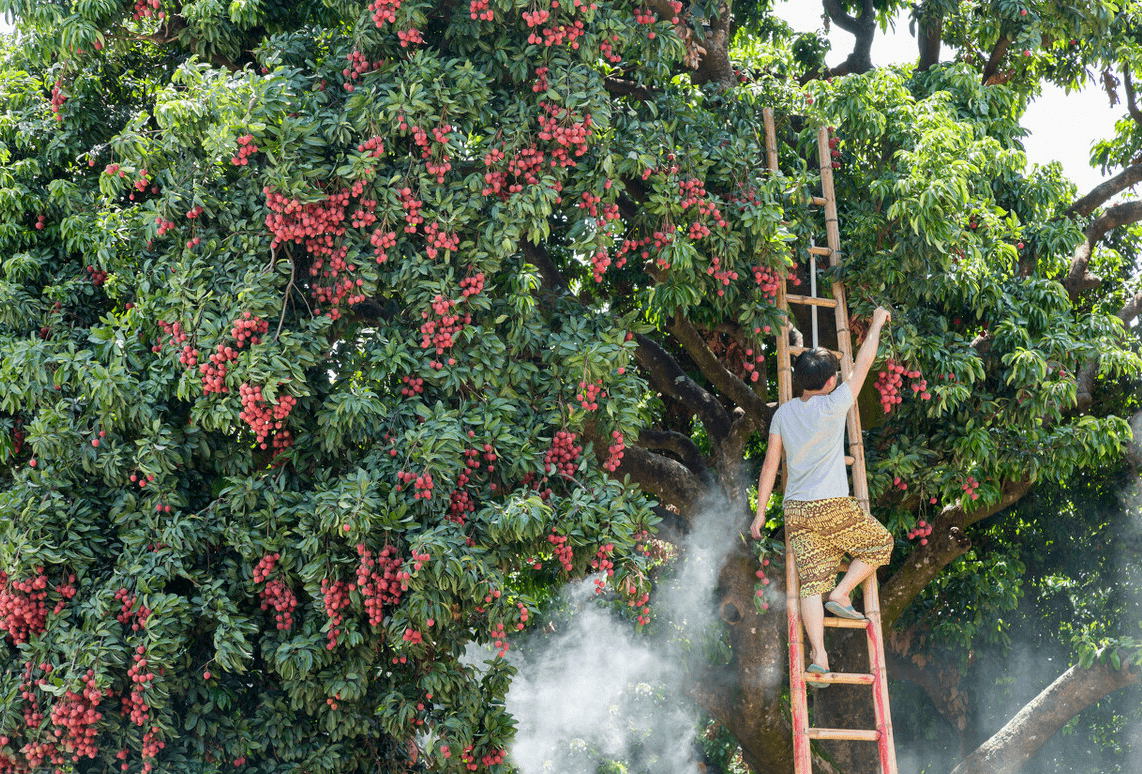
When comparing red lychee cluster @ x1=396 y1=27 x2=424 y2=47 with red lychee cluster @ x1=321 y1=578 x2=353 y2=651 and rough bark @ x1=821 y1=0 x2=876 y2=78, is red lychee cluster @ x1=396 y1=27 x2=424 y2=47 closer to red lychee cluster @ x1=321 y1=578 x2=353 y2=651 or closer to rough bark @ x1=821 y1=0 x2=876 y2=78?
red lychee cluster @ x1=321 y1=578 x2=353 y2=651

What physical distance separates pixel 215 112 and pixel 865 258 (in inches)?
134

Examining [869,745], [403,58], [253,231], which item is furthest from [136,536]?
[869,745]

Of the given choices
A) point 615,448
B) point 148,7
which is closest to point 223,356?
point 615,448

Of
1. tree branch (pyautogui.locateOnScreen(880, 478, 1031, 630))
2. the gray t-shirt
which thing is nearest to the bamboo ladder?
the gray t-shirt

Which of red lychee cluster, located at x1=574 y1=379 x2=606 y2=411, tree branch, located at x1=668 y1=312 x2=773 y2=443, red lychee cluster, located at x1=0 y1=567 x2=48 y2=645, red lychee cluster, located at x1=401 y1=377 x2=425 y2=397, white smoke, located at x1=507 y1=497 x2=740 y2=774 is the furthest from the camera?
white smoke, located at x1=507 y1=497 x2=740 y2=774

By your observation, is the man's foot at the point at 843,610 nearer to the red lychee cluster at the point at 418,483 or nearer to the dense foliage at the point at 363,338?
the dense foliage at the point at 363,338

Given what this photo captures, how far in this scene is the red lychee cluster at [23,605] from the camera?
4.51 m

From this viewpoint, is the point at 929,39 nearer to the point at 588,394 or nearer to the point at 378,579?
the point at 588,394

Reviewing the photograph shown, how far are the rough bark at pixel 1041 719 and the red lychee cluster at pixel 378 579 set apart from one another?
480cm

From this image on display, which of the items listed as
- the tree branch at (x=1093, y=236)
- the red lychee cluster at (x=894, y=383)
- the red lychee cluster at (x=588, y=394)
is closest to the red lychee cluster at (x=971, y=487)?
the red lychee cluster at (x=894, y=383)

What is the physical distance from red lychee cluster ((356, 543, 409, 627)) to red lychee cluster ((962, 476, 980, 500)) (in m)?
3.43

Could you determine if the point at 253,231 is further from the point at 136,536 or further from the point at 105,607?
the point at 105,607

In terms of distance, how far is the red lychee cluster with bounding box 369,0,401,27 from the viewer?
15.3 feet

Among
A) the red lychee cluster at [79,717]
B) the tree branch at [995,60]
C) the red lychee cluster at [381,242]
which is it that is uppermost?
the tree branch at [995,60]
